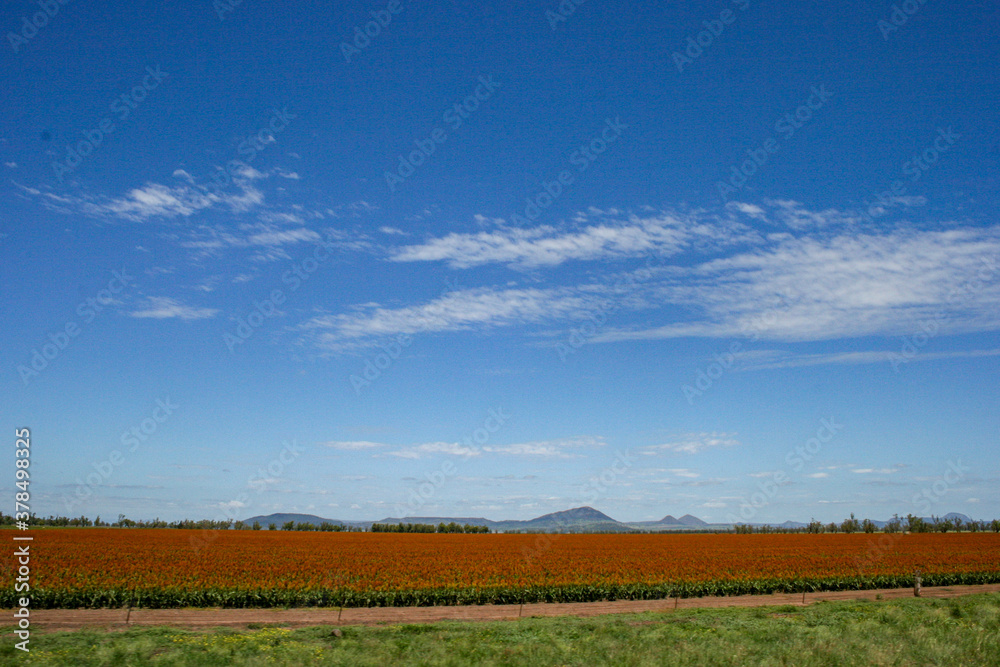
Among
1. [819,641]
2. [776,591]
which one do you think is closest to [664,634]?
[819,641]

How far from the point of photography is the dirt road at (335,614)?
22.3m

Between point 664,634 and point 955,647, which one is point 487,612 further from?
point 955,647

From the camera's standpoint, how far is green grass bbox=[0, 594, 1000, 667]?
14.8 metres

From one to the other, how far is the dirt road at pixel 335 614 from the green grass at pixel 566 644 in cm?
292

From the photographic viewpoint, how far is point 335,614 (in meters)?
24.9

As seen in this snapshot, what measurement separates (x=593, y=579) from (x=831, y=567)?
65.6 feet

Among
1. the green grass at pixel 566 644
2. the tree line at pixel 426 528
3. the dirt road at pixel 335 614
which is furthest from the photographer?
the tree line at pixel 426 528

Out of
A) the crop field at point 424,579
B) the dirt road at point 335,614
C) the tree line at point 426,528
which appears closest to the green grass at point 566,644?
the dirt road at point 335,614

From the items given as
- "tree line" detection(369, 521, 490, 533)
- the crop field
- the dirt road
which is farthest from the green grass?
"tree line" detection(369, 521, 490, 533)

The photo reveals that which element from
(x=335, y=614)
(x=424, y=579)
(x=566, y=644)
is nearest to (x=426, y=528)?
(x=424, y=579)

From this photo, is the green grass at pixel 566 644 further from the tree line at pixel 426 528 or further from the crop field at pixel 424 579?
the tree line at pixel 426 528

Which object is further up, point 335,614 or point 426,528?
point 335,614

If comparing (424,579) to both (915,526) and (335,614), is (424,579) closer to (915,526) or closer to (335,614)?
(335,614)

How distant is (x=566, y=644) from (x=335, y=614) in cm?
1254
